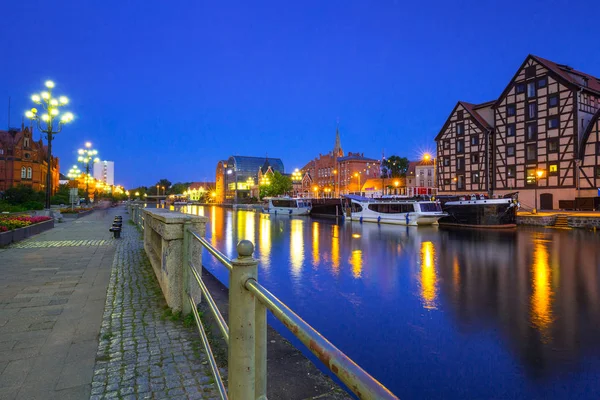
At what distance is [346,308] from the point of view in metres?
10.5

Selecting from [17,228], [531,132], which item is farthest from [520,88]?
[17,228]

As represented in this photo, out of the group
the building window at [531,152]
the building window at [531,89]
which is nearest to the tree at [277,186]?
the building window at [531,152]

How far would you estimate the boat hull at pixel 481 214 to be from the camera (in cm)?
3675

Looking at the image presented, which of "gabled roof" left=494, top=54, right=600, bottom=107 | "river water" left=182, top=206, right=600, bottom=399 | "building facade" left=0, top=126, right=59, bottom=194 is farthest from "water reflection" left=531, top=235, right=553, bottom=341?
"building facade" left=0, top=126, right=59, bottom=194

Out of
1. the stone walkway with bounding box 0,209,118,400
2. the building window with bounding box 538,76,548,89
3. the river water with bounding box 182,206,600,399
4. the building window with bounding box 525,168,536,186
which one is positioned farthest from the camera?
the building window with bounding box 525,168,536,186

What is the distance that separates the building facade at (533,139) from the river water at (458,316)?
2759cm

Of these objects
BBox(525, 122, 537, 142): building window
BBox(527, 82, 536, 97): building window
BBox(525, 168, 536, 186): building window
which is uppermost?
BBox(527, 82, 536, 97): building window

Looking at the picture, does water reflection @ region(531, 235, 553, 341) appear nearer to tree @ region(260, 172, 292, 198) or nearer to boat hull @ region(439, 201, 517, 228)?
boat hull @ region(439, 201, 517, 228)

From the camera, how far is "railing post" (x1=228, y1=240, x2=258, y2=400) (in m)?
2.14

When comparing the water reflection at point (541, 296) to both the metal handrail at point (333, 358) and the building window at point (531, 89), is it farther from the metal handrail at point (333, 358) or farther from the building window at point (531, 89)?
the building window at point (531, 89)

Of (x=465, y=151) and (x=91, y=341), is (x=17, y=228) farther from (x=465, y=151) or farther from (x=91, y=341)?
(x=465, y=151)

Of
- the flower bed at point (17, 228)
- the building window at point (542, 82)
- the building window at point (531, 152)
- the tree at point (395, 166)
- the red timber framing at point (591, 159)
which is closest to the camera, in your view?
the flower bed at point (17, 228)

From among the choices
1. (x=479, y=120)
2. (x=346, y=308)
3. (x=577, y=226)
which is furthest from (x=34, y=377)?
(x=479, y=120)

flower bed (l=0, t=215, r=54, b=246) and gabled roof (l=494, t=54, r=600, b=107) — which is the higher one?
gabled roof (l=494, t=54, r=600, b=107)
